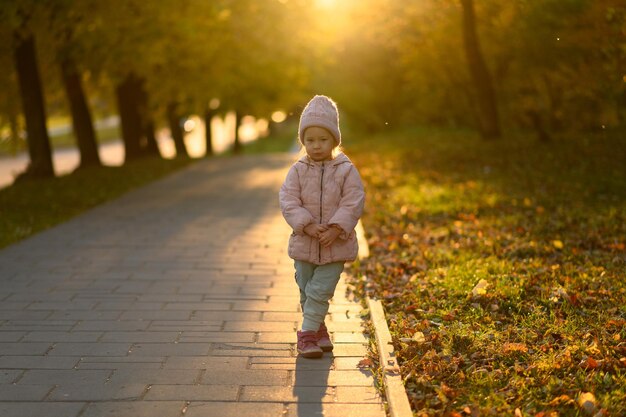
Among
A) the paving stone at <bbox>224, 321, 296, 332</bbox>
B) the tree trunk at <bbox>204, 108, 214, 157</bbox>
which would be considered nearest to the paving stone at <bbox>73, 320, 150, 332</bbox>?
the paving stone at <bbox>224, 321, 296, 332</bbox>

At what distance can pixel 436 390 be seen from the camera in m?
4.61

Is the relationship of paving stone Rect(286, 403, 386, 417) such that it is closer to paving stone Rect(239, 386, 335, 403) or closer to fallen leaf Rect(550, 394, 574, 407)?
paving stone Rect(239, 386, 335, 403)

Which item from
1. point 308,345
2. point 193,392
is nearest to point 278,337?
point 308,345

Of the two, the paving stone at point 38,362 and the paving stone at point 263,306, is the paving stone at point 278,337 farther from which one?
the paving stone at point 38,362

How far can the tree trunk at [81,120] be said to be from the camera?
20.3 meters

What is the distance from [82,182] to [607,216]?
1130cm

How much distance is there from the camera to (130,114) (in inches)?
954

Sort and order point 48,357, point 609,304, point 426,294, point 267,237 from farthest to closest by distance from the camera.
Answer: point 267,237 → point 426,294 → point 609,304 → point 48,357

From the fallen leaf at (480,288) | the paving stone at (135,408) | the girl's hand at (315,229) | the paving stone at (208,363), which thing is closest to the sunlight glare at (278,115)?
the fallen leaf at (480,288)

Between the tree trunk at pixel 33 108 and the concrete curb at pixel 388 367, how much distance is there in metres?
11.9

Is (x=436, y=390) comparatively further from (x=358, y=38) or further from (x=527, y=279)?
(x=358, y=38)

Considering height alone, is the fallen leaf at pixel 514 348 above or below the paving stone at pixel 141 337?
below

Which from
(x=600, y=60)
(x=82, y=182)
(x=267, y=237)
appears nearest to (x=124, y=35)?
(x=82, y=182)

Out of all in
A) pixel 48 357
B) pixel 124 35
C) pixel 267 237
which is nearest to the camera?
pixel 48 357
